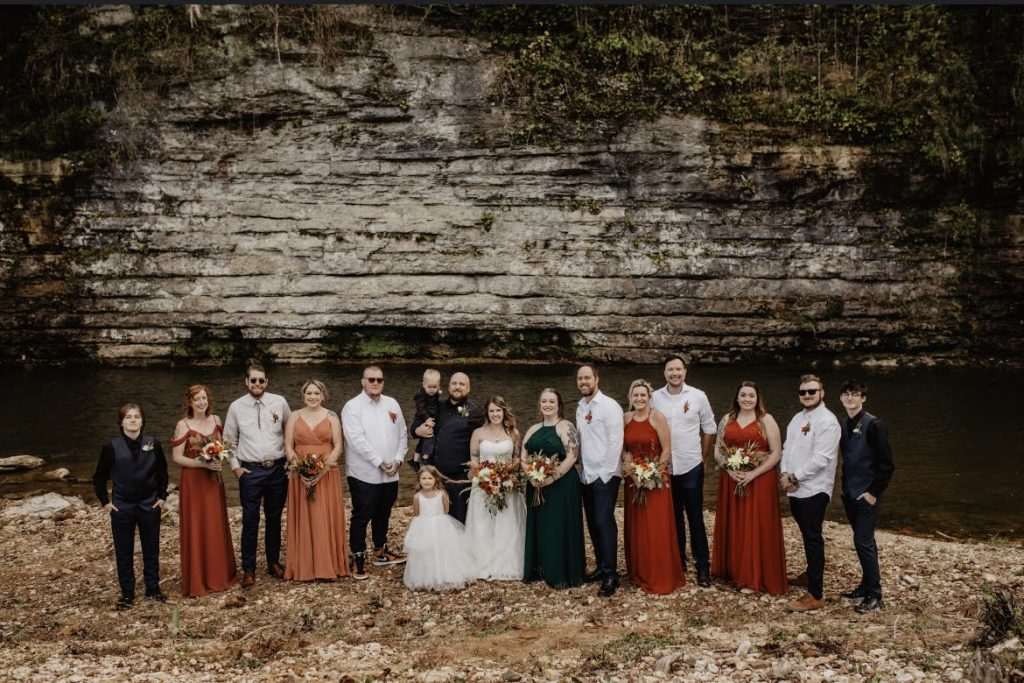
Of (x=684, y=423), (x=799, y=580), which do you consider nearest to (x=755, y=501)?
(x=684, y=423)

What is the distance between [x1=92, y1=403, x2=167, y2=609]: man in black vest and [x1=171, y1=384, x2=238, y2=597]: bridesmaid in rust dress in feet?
0.93

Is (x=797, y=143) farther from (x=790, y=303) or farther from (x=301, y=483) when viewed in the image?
(x=301, y=483)

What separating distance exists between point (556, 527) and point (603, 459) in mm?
783

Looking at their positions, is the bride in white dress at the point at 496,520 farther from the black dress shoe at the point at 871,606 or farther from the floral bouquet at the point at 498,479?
the black dress shoe at the point at 871,606

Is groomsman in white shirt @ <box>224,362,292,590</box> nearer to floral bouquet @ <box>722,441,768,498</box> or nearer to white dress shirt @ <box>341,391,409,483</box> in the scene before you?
white dress shirt @ <box>341,391,409,483</box>

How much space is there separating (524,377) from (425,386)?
12.5 m

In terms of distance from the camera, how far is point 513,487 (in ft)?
25.1

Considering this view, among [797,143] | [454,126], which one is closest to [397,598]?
[454,126]

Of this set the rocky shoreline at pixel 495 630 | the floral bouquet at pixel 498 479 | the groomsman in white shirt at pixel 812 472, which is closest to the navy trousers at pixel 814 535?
the groomsman in white shirt at pixel 812 472

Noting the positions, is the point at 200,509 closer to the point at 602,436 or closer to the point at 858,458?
the point at 602,436

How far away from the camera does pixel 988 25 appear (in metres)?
21.9

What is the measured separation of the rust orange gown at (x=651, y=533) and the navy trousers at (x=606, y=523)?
0.56ft

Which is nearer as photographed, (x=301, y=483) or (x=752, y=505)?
(x=752, y=505)

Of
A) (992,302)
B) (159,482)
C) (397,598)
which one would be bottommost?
(397,598)
